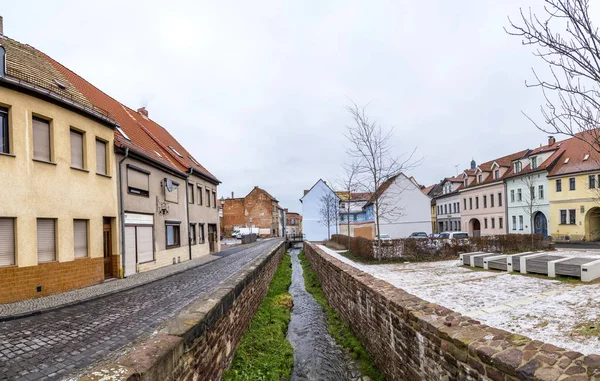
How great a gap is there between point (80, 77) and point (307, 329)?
17.5 meters

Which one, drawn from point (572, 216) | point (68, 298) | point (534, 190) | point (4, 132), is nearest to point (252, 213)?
point (534, 190)

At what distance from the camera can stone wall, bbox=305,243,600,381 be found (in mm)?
2858

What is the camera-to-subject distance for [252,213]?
64938 millimetres

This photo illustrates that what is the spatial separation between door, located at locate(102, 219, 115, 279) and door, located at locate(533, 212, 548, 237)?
36960mm

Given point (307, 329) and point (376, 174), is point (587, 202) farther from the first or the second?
point (307, 329)

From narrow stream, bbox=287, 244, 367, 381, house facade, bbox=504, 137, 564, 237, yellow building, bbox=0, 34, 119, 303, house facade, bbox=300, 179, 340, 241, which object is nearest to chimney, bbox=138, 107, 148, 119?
yellow building, bbox=0, 34, 119, 303

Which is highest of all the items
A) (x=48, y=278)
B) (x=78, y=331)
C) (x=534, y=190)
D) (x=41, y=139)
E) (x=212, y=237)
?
(x=41, y=139)

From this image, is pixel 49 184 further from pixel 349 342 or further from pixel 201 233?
pixel 201 233

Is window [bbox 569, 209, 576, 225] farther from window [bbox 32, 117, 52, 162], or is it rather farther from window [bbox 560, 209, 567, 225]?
window [bbox 32, 117, 52, 162]

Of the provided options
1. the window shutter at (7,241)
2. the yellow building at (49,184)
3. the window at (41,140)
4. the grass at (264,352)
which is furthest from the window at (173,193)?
the grass at (264,352)

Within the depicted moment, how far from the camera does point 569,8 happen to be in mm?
3668

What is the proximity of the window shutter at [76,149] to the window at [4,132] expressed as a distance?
206 centimetres

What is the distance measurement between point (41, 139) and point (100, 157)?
2.60 m

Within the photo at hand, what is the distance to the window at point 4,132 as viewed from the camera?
9711mm
